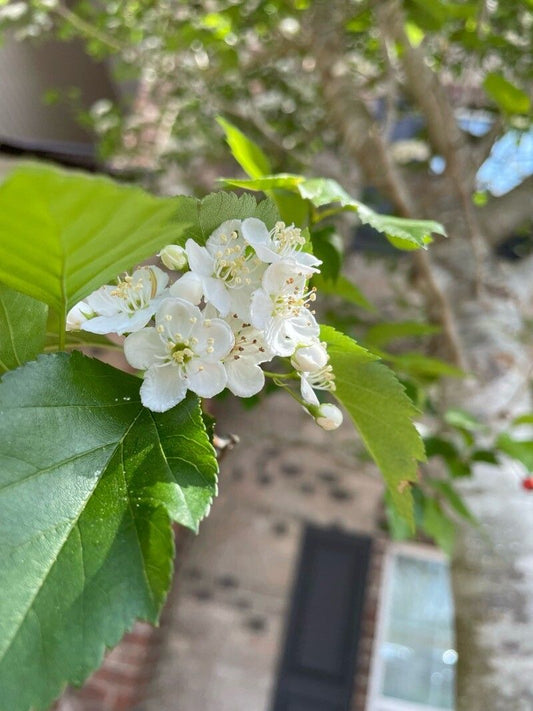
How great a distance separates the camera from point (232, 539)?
2879 millimetres

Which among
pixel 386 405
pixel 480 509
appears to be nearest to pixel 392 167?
pixel 480 509

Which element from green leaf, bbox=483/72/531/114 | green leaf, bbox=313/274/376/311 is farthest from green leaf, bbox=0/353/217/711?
green leaf, bbox=483/72/531/114

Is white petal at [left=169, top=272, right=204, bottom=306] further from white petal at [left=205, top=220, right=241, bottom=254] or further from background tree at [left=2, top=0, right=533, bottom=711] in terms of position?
background tree at [left=2, top=0, right=533, bottom=711]

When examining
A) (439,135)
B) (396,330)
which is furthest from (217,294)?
(439,135)

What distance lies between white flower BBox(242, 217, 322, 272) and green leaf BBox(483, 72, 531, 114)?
3.57 feet

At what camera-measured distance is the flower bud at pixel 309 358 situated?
0.50 m

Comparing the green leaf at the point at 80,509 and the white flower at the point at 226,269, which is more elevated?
the white flower at the point at 226,269

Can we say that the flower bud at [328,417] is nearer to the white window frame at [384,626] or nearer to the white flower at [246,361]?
the white flower at [246,361]

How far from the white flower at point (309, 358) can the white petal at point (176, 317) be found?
0.27 ft

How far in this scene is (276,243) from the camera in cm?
51

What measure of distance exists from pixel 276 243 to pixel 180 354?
112 millimetres

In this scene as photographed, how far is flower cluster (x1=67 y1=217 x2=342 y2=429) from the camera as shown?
1.53 feet

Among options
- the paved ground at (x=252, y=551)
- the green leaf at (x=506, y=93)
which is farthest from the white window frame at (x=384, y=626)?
the green leaf at (x=506, y=93)

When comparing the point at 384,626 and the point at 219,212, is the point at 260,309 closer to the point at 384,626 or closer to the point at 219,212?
the point at 219,212
